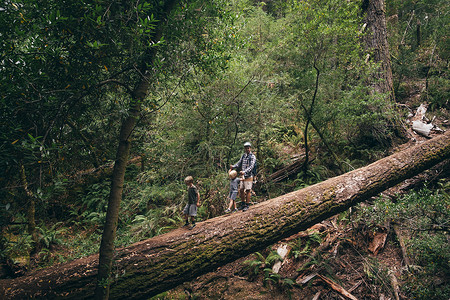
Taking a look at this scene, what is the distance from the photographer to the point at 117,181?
421 centimetres

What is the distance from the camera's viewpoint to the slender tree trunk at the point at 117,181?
13.1ft

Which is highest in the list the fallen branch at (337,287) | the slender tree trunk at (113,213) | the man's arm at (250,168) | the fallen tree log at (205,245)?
the slender tree trunk at (113,213)

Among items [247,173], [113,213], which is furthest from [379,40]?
[113,213]

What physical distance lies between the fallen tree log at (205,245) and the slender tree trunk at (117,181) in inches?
12.4

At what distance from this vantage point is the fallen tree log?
427 centimetres

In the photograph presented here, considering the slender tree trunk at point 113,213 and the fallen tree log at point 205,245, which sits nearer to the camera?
the slender tree trunk at point 113,213

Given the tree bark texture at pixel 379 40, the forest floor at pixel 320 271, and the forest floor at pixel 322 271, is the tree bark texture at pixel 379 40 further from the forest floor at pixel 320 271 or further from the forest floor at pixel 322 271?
the forest floor at pixel 320 271

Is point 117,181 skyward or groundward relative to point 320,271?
skyward

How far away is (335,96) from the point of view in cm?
950

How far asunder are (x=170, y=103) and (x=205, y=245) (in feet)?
14.0

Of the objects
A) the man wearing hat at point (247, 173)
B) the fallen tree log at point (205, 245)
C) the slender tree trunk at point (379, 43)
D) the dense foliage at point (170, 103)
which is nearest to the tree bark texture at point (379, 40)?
the slender tree trunk at point (379, 43)

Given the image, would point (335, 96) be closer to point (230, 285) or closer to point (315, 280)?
point (315, 280)

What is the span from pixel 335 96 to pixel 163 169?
25.5ft

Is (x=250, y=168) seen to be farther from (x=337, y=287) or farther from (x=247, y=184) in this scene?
(x=337, y=287)
